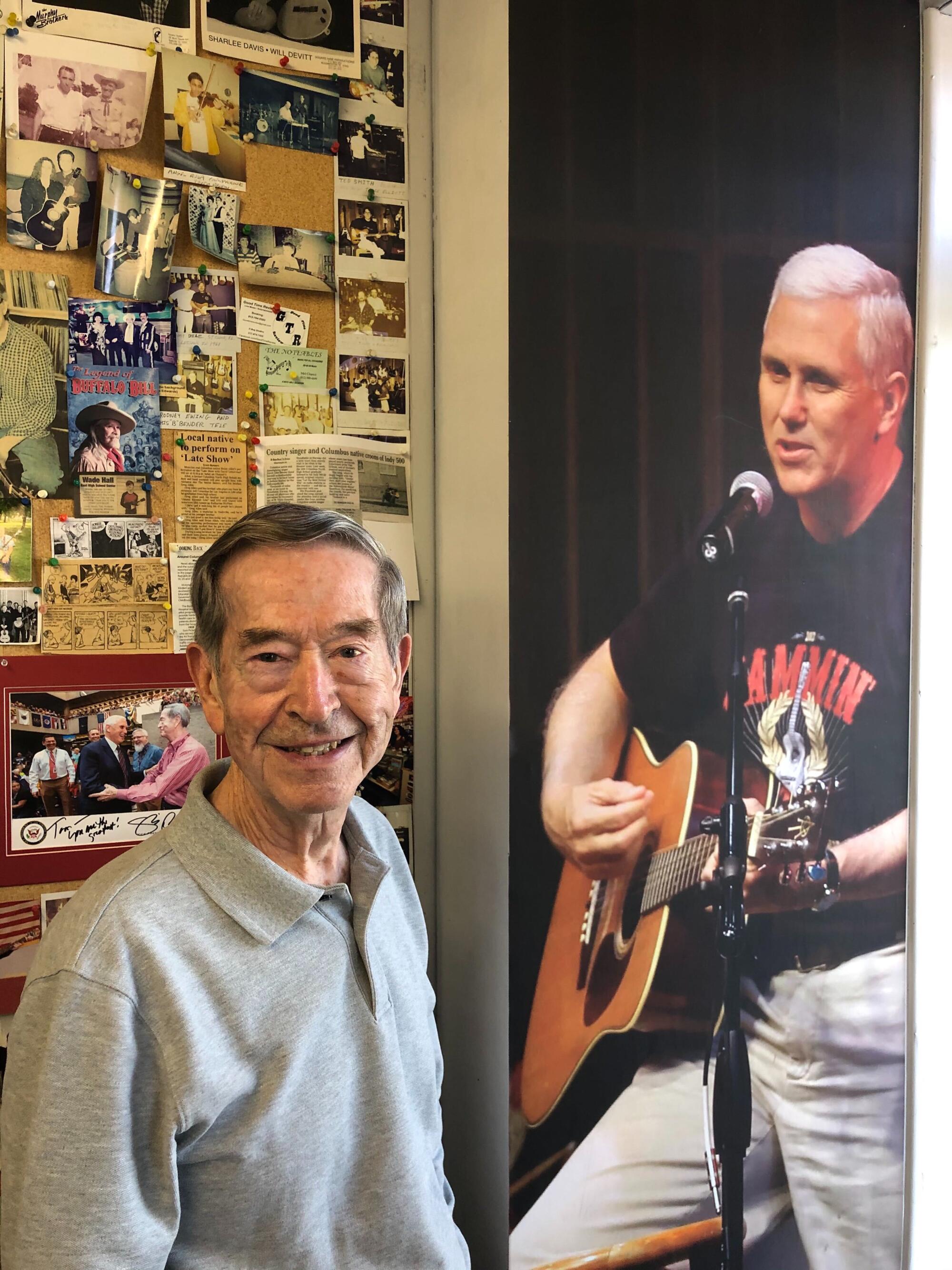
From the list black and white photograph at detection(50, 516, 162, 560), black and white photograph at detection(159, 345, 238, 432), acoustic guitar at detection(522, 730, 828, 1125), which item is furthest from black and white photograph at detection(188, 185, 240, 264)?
acoustic guitar at detection(522, 730, 828, 1125)

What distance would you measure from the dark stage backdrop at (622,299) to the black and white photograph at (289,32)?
0.36 meters

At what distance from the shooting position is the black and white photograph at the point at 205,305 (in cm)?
135

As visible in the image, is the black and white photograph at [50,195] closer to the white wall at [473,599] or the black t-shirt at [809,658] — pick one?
the white wall at [473,599]

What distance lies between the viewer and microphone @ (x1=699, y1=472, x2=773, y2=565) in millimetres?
1303

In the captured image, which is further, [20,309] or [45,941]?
[20,309]

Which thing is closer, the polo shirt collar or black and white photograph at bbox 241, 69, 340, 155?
the polo shirt collar

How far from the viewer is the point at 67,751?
1.31m

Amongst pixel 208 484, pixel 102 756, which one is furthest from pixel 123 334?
pixel 102 756

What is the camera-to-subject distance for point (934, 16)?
144cm

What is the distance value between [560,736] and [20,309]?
2.94 feet

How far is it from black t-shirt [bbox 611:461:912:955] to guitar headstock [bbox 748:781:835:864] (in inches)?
Result: 0.9

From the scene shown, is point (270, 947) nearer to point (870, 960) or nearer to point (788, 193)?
point (870, 960)

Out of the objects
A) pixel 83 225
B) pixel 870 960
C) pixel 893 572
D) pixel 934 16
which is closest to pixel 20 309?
pixel 83 225

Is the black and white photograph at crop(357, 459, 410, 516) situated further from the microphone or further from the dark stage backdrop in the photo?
the microphone
